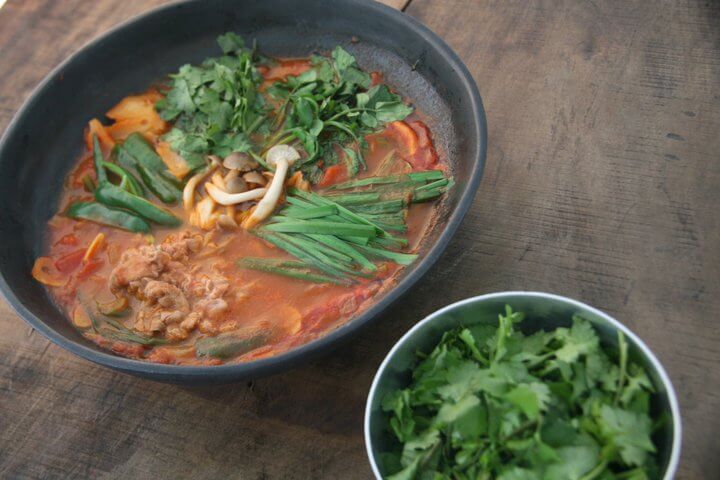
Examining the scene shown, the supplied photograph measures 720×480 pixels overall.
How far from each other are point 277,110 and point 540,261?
1174 mm

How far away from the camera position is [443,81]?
2.33m

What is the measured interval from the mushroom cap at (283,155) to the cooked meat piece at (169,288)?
43 centimetres

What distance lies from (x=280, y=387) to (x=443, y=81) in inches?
46.2

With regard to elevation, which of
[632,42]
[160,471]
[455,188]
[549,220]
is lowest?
[160,471]

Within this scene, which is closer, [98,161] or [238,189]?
[238,189]

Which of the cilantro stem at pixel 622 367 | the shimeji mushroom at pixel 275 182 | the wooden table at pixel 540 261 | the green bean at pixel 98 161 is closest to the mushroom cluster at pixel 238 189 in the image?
the shimeji mushroom at pixel 275 182

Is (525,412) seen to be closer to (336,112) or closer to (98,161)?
(336,112)

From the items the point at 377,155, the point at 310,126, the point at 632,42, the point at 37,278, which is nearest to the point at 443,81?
the point at 377,155

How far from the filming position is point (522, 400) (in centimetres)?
140

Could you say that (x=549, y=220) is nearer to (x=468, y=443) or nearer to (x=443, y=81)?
(x=443, y=81)

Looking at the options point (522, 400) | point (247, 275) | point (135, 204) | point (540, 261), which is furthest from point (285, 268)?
point (522, 400)

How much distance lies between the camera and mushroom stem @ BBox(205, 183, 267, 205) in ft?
7.75

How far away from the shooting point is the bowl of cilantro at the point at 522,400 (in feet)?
4.62

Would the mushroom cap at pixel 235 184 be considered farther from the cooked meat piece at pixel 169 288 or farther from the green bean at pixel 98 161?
the green bean at pixel 98 161
